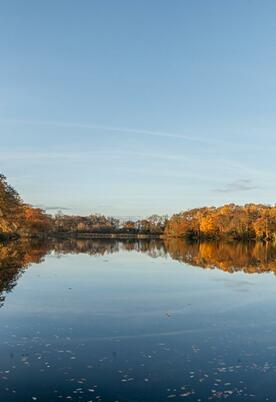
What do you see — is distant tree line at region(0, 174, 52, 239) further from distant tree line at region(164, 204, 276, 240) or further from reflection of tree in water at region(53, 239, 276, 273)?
distant tree line at region(164, 204, 276, 240)

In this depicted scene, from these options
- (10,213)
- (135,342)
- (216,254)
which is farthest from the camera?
(10,213)

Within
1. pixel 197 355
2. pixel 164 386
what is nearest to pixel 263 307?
pixel 197 355

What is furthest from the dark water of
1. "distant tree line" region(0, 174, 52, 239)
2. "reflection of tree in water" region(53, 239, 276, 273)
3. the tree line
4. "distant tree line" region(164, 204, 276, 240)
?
"distant tree line" region(164, 204, 276, 240)

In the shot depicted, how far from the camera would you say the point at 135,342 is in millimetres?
14023

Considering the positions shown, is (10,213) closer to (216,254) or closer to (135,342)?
(216,254)

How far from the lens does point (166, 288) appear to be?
87.0 feet

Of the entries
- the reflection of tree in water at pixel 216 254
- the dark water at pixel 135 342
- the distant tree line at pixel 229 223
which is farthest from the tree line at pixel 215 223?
the dark water at pixel 135 342

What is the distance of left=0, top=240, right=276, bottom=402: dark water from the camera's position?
10039 millimetres

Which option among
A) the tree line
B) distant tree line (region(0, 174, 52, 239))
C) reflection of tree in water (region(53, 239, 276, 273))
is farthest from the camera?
the tree line

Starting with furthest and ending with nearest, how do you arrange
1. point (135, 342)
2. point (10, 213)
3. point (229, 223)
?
point (229, 223)
point (10, 213)
point (135, 342)

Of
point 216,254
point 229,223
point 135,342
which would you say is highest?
point 229,223

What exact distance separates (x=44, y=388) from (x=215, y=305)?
40.5 feet

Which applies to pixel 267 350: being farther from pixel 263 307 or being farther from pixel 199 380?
pixel 263 307

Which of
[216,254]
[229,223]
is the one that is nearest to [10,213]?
[216,254]
